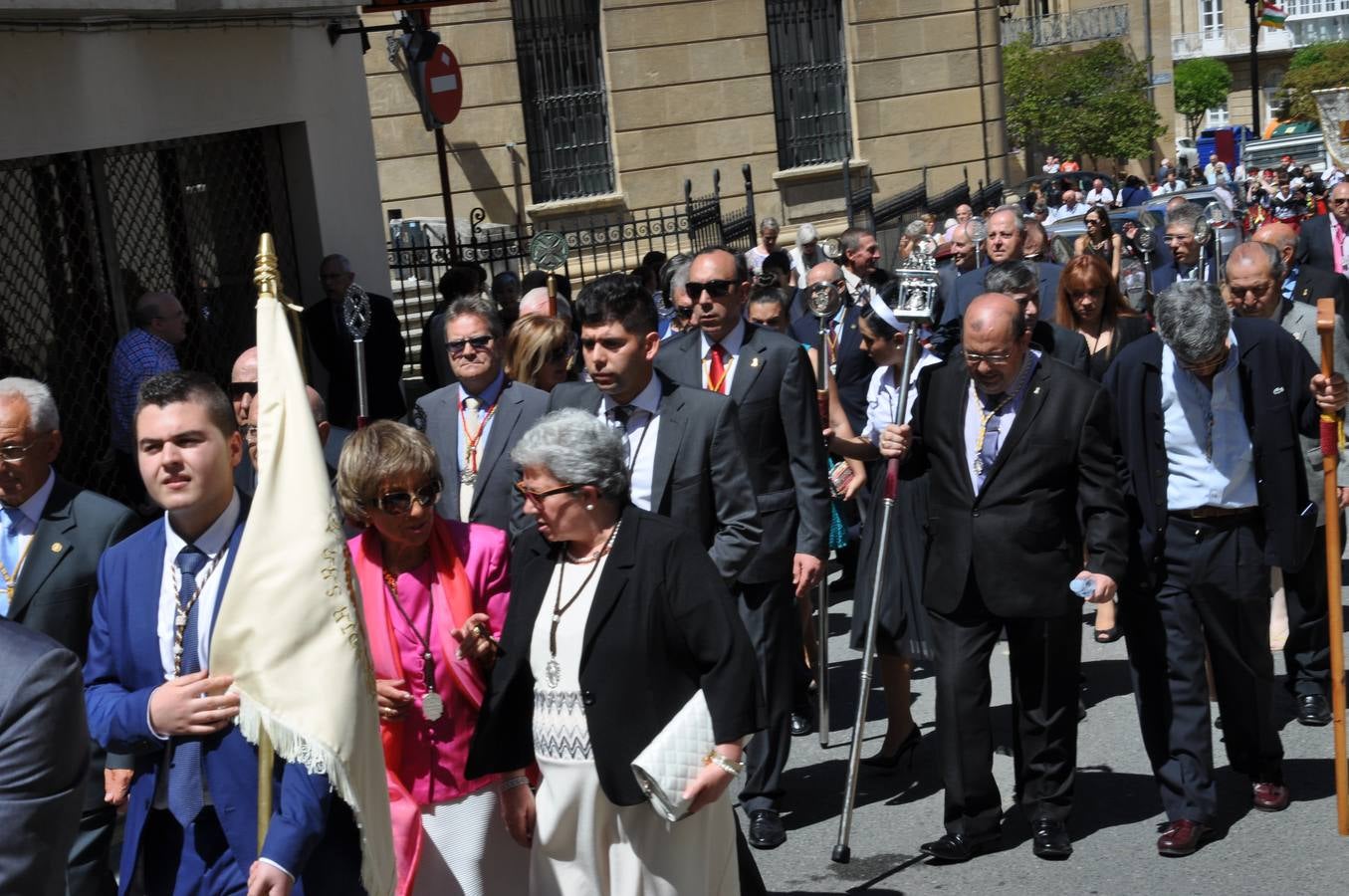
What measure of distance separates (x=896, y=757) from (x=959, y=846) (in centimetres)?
106

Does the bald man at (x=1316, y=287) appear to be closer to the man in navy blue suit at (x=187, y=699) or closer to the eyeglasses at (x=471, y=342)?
the eyeglasses at (x=471, y=342)

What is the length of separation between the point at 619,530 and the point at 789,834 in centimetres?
258

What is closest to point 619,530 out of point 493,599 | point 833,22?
point 493,599

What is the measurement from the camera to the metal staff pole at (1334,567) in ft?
20.9

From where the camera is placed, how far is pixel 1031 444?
6.25m

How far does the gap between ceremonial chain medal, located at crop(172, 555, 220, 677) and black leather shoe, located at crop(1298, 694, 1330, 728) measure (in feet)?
17.5

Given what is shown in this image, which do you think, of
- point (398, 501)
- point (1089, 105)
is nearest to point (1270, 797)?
point (398, 501)

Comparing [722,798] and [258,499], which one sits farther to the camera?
[722,798]

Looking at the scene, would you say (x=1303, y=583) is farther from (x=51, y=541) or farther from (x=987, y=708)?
(x=51, y=541)

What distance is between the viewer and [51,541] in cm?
519

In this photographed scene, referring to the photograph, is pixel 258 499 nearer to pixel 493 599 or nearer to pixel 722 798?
pixel 493 599

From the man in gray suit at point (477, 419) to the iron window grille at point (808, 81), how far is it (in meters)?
22.2

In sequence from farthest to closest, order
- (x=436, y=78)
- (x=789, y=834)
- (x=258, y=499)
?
1. (x=436, y=78)
2. (x=789, y=834)
3. (x=258, y=499)

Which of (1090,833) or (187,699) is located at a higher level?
(187,699)
